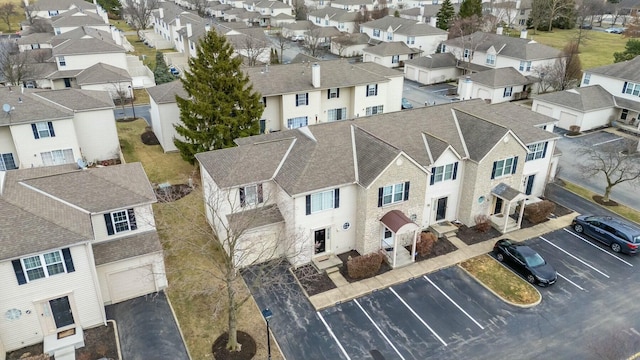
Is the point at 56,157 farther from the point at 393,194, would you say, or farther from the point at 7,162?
the point at 393,194

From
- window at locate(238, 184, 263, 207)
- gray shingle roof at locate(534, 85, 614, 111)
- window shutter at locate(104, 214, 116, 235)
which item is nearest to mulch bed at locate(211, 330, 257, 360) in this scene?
window at locate(238, 184, 263, 207)

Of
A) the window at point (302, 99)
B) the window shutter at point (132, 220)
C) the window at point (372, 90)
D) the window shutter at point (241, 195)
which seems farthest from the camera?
the window at point (372, 90)

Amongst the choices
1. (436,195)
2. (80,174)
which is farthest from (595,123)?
(80,174)

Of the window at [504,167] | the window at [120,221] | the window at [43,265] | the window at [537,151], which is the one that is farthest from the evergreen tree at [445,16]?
the window at [43,265]

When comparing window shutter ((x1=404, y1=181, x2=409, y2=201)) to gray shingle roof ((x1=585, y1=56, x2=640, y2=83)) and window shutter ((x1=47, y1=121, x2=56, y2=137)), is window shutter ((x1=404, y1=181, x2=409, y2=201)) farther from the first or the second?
gray shingle roof ((x1=585, y1=56, x2=640, y2=83))

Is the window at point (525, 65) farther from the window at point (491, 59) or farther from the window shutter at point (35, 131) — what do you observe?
the window shutter at point (35, 131)
